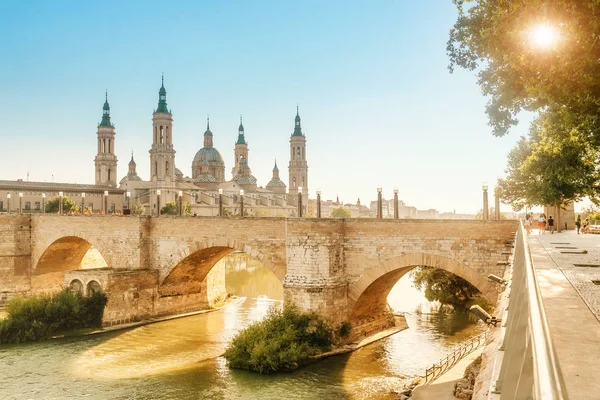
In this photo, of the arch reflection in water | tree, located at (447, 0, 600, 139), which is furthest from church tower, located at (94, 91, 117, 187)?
tree, located at (447, 0, 600, 139)

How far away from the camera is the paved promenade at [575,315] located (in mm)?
3637

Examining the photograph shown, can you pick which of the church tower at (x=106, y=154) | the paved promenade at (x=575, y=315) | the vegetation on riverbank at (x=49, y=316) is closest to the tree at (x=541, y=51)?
the paved promenade at (x=575, y=315)

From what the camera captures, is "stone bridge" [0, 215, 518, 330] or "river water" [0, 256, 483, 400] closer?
"river water" [0, 256, 483, 400]

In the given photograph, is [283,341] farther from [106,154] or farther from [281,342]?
[106,154]

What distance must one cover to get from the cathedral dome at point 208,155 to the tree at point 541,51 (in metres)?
96.1

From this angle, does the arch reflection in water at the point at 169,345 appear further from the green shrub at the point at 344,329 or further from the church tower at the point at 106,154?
the church tower at the point at 106,154

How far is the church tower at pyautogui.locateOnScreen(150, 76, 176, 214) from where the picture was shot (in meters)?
82.4

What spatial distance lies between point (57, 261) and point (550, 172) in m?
28.6

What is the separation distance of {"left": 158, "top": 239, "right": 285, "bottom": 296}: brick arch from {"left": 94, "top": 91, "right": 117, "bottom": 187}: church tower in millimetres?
66063

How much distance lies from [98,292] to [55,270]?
37.5ft

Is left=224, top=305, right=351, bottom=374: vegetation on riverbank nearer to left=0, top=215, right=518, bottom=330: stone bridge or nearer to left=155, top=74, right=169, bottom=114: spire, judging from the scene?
left=0, top=215, right=518, bottom=330: stone bridge

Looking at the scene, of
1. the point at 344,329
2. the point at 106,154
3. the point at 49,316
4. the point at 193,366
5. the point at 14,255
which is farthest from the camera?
the point at 106,154

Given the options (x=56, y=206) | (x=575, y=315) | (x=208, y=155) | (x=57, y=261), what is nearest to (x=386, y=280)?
(x=575, y=315)

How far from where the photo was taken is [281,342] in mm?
18859
